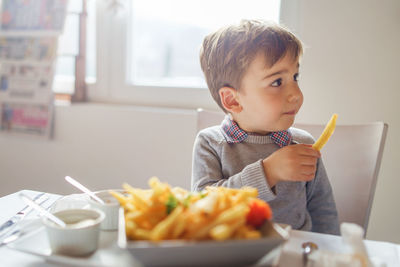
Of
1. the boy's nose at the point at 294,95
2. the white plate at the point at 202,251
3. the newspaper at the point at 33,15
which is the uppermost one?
the newspaper at the point at 33,15

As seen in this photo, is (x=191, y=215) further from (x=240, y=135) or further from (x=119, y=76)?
(x=119, y=76)

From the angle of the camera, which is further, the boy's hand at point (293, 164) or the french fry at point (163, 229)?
the boy's hand at point (293, 164)

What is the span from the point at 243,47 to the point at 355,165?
456mm

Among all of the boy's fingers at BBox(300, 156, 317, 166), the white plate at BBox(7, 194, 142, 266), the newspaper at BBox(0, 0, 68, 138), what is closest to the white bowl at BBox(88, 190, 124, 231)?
the white plate at BBox(7, 194, 142, 266)

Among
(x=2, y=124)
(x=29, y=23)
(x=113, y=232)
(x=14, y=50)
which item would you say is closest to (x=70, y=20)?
(x=29, y=23)

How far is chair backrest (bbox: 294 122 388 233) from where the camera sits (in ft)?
3.06

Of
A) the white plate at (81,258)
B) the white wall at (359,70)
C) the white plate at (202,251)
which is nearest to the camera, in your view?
the white plate at (202,251)

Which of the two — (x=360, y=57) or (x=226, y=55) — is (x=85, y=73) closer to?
(x=226, y=55)

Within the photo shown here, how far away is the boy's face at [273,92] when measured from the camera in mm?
845

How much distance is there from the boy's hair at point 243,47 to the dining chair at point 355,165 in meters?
0.29

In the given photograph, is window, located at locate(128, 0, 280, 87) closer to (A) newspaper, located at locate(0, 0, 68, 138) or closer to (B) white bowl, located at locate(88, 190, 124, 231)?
(A) newspaper, located at locate(0, 0, 68, 138)

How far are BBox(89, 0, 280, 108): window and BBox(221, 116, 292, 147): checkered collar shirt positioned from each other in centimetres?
71

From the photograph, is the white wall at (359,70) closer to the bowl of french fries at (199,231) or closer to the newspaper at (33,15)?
the bowl of french fries at (199,231)

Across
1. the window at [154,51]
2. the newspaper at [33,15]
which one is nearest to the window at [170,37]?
the window at [154,51]
